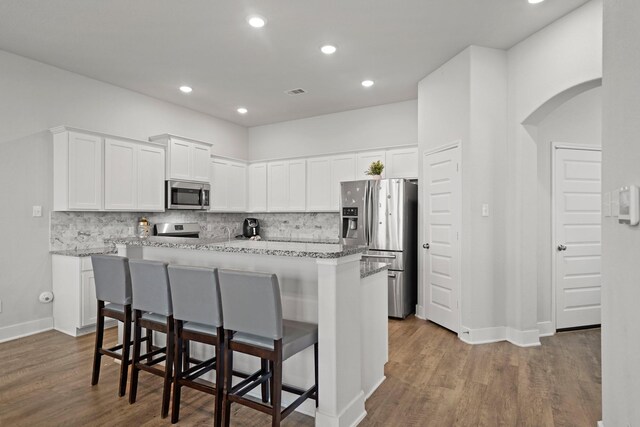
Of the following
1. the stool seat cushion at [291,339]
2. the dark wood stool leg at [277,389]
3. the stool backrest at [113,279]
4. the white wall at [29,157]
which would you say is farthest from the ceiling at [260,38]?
the dark wood stool leg at [277,389]

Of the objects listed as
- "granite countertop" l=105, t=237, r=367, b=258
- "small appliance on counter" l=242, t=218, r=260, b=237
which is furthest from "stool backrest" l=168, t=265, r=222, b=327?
"small appliance on counter" l=242, t=218, r=260, b=237

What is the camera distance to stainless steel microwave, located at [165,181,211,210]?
5.10m

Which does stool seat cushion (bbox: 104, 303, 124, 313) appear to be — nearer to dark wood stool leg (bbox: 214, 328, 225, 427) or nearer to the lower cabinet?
dark wood stool leg (bbox: 214, 328, 225, 427)

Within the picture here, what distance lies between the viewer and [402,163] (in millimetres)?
5223

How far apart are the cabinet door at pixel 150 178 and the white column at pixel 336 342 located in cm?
363

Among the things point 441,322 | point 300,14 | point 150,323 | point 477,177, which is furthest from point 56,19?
point 441,322

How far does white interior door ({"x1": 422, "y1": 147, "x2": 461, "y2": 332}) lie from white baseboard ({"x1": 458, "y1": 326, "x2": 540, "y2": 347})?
186 mm

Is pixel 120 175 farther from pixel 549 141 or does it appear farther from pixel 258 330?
pixel 549 141

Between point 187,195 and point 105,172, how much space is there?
3.87ft

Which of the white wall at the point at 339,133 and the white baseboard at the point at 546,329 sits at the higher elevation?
the white wall at the point at 339,133

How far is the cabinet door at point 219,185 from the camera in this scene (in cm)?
596

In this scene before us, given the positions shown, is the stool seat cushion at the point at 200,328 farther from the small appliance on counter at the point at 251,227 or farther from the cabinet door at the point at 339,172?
the small appliance on counter at the point at 251,227

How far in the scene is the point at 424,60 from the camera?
4.09 m

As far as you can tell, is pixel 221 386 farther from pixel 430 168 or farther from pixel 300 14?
pixel 430 168
